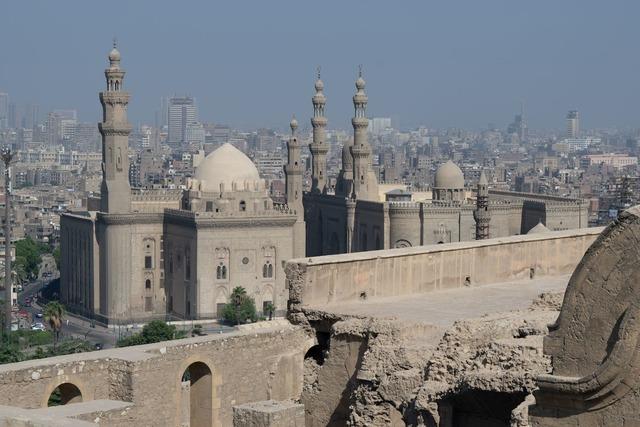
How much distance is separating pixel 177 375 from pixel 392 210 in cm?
4074

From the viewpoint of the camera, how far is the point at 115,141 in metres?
50.0

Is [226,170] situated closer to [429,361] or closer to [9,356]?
[9,356]

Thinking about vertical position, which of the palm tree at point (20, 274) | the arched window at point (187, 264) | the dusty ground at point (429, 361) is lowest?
the palm tree at point (20, 274)

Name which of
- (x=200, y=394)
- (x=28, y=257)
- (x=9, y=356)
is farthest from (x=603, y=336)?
(x=28, y=257)

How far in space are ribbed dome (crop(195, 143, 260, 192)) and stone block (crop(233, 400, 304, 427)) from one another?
41.5 metres

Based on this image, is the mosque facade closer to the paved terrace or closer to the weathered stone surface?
the paved terrace

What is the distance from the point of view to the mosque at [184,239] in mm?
48375

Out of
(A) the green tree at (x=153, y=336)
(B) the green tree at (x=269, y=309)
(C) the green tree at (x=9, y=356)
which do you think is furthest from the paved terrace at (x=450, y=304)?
(B) the green tree at (x=269, y=309)

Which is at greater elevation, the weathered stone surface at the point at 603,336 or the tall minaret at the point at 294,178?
the weathered stone surface at the point at 603,336

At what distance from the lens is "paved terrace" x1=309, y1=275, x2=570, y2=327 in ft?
30.6

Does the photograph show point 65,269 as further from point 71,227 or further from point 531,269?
point 531,269

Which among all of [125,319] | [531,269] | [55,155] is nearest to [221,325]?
[125,319]

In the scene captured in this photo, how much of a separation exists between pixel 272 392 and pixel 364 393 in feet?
4.28

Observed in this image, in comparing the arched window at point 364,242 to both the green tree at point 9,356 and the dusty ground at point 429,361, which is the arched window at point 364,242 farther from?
the dusty ground at point 429,361
